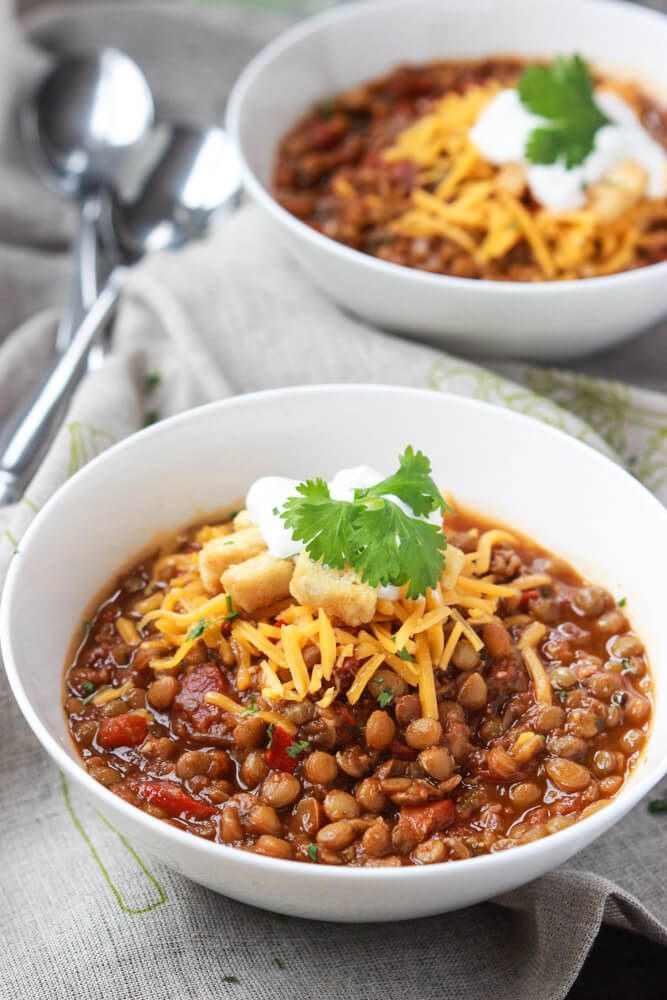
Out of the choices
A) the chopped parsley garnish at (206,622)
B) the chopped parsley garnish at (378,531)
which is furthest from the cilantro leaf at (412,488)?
the chopped parsley garnish at (206,622)

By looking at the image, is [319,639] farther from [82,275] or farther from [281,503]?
[82,275]

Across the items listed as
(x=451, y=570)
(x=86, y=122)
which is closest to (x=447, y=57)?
(x=86, y=122)

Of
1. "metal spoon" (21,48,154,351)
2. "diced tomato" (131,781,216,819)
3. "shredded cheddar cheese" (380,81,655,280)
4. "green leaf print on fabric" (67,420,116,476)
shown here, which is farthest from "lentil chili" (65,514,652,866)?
"metal spoon" (21,48,154,351)

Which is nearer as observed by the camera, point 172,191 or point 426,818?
point 426,818

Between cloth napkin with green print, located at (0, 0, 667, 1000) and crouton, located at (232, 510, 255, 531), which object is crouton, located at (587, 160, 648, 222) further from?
crouton, located at (232, 510, 255, 531)

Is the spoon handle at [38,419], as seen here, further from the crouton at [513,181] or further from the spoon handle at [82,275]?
the crouton at [513,181]

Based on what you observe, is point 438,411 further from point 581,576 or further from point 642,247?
point 642,247
